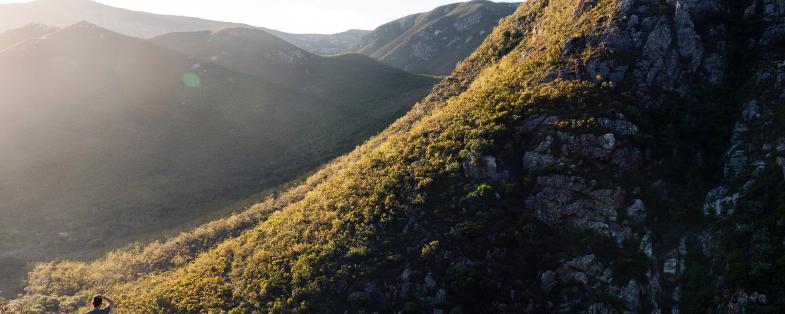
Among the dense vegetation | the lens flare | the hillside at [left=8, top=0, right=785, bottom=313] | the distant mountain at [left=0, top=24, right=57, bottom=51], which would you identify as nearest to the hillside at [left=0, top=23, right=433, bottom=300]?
the lens flare

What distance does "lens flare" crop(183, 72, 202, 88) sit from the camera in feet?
304

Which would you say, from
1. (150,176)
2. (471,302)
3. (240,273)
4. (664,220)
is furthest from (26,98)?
(664,220)

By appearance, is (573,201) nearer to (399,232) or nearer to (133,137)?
(399,232)

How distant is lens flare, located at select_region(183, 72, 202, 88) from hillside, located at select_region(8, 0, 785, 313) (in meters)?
69.4

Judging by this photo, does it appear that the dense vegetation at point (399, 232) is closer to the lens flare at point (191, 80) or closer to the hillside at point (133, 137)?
the hillside at point (133, 137)

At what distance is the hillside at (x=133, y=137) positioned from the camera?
4528 cm

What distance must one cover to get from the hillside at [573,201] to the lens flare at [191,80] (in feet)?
228

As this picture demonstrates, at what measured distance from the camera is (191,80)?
310ft

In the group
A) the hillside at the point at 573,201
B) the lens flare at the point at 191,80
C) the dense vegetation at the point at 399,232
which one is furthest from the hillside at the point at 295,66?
the hillside at the point at 573,201

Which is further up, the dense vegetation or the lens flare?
the lens flare

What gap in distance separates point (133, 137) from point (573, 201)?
68976 millimetres

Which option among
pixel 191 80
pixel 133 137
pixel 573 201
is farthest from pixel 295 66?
pixel 573 201

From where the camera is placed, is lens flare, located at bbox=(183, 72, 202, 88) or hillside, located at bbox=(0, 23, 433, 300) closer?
hillside, located at bbox=(0, 23, 433, 300)

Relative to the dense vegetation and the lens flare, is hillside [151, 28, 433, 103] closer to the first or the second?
the lens flare
